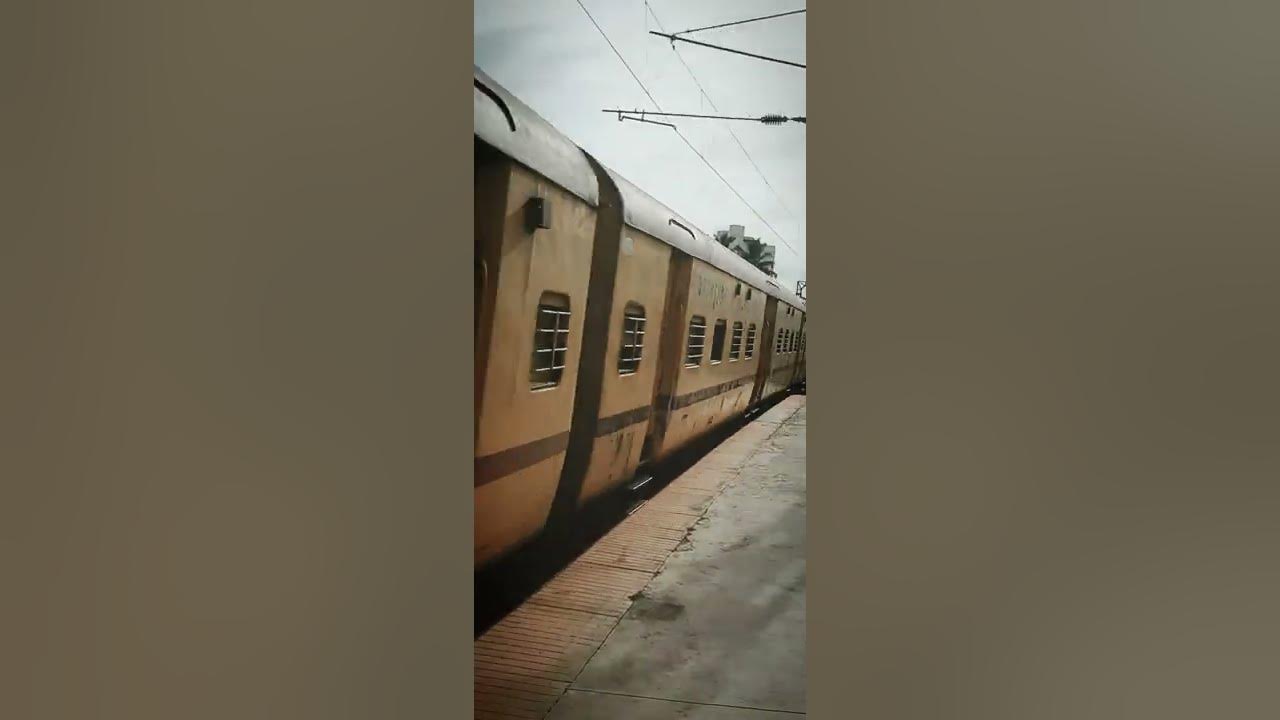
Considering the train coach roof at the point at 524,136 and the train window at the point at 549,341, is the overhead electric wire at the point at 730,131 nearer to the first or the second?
the train coach roof at the point at 524,136

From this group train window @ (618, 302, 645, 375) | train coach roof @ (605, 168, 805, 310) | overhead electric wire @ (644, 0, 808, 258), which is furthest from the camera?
train window @ (618, 302, 645, 375)

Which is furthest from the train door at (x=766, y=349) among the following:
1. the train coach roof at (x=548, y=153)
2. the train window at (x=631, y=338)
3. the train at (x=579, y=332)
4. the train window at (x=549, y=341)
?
the train window at (x=549, y=341)

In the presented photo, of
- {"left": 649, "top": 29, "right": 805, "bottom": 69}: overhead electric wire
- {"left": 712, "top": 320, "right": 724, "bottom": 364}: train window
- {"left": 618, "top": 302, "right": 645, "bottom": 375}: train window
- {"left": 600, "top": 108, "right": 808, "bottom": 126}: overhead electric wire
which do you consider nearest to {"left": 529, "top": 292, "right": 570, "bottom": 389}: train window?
{"left": 618, "top": 302, "right": 645, "bottom": 375}: train window

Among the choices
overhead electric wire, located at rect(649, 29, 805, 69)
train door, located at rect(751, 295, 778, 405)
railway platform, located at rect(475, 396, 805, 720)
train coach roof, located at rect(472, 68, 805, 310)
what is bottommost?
railway platform, located at rect(475, 396, 805, 720)

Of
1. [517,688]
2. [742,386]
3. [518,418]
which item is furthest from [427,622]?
[742,386]

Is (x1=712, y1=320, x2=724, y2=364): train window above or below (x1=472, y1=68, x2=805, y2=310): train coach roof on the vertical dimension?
below

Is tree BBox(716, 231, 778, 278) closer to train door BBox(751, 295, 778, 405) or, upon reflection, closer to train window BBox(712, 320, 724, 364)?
train door BBox(751, 295, 778, 405)

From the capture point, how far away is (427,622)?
6.93ft

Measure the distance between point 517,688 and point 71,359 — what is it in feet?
4.50

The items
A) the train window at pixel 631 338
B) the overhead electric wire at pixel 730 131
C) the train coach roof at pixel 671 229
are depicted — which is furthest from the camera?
the train window at pixel 631 338

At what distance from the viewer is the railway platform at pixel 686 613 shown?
204cm

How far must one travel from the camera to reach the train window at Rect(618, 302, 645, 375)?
2330 millimetres

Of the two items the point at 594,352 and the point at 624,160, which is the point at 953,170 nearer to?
the point at 624,160

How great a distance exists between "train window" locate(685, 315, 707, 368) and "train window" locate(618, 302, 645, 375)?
0.13 meters
